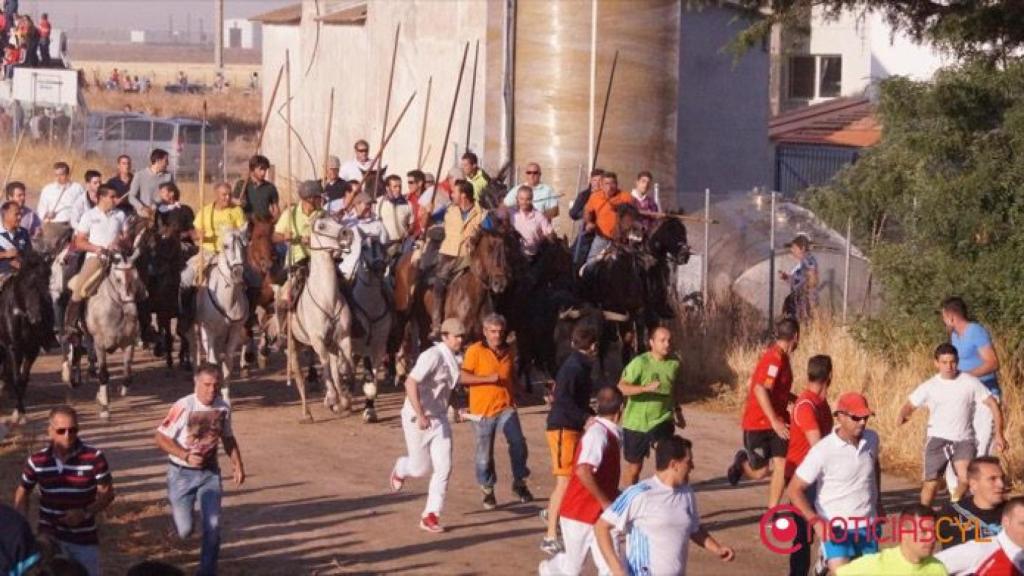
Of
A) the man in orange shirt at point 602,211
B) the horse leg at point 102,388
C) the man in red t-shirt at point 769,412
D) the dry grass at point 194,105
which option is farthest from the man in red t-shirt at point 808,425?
the dry grass at point 194,105

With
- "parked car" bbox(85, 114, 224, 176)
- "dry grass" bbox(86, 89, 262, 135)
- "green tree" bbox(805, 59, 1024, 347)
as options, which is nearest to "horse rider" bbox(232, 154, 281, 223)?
"green tree" bbox(805, 59, 1024, 347)

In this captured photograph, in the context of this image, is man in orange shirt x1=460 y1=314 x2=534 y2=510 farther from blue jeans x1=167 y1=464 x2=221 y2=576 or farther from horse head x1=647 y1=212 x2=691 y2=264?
horse head x1=647 y1=212 x2=691 y2=264

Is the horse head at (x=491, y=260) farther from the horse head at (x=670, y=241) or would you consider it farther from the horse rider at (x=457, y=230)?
the horse head at (x=670, y=241)

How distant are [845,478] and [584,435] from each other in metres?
1.73

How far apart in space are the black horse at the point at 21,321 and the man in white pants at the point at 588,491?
30.1 ft

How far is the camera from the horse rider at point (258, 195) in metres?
22.1

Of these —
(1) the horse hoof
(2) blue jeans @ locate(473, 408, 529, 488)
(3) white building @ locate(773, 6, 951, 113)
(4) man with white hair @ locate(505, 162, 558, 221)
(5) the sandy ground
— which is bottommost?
(5) the sandy ground

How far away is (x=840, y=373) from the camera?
1992 centimetres

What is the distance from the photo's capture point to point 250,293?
68.4ft

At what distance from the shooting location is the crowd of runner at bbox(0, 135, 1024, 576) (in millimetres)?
10141

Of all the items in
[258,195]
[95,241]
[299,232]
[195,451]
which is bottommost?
[195,451]

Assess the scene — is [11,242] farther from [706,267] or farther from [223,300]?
[706,267]

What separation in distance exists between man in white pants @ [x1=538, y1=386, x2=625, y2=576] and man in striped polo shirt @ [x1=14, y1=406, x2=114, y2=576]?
9.14 feet

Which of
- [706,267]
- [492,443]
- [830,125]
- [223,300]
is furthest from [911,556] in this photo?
[830,125]
